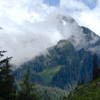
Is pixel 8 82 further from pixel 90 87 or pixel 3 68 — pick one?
pixel 90 87

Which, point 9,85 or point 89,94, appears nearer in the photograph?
point 9,85

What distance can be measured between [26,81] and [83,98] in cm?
4094

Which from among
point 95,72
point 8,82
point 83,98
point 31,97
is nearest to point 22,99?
point 31,97

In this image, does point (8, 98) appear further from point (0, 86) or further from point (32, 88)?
point (32, 88)

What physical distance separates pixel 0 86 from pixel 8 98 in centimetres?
151

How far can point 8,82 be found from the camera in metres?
32.4

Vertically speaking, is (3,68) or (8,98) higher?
(3,68)

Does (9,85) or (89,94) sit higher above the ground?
(9,85)

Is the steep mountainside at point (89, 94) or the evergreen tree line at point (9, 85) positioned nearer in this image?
the evergreen tree line at point (9, 85)

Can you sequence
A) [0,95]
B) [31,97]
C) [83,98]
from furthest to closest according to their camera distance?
[83,98]
[31,97]
[0,95]

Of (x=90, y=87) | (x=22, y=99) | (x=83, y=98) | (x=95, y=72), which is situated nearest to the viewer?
(x=22, y=99)

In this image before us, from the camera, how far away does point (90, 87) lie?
4252 inches

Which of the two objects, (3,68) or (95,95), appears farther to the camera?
(95,95)

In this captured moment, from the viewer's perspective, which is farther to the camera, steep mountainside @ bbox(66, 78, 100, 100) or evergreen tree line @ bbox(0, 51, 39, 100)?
steep mountainside @ bbox(66, 78, 100, 100)
